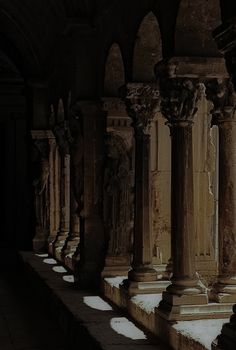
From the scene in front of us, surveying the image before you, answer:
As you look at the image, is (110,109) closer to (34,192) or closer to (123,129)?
(123,129)

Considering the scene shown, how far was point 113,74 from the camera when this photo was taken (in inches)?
Result: 372

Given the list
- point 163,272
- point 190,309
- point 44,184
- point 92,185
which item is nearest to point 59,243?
point 44,184

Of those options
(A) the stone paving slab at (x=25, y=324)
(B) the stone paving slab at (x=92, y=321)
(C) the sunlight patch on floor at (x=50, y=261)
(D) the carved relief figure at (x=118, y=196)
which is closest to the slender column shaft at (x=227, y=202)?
(B) the stone paving slab at (x=92, y=321)

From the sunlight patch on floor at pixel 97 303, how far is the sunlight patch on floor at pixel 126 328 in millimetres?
605

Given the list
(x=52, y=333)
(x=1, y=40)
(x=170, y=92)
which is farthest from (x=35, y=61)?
(x=170, y=92)

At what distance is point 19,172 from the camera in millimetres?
21016

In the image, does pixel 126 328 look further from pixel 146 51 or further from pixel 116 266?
pixel 146 51

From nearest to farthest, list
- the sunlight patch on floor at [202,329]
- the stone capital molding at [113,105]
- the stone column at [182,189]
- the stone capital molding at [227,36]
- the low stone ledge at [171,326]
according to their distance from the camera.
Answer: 1. the stone capital molding at [227,36]
2. the sunlight patch on floor at [202,329]
3. the low stone ledge at [171,326]
4. the stone column at [182,189]
5. the stone capital molding at [113,105]

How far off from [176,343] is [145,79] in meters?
3.18

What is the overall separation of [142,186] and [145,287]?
108 cm

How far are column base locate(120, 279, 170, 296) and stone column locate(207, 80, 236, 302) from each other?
4.93ft

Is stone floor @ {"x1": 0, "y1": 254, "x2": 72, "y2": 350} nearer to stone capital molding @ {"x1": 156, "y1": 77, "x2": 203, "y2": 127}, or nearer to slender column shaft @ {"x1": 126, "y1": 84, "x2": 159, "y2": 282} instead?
slender column shaft @ {"x1": 126, "y1": 84, "x2": 159, "y2": 282}

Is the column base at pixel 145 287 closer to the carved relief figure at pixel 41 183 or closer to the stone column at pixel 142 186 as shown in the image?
the stone column at pixel 142 186

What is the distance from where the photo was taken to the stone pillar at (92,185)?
9727 mm
